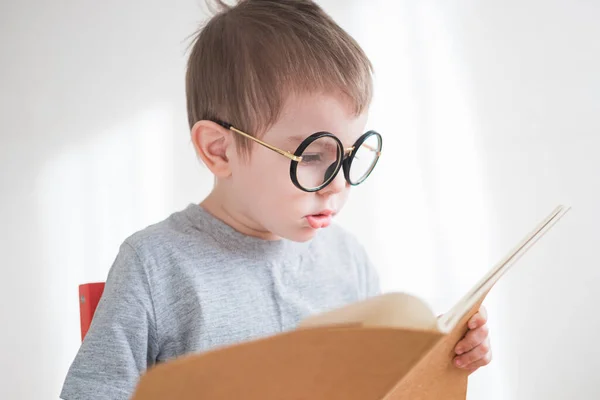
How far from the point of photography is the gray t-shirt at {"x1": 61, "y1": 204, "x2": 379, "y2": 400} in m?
0.96

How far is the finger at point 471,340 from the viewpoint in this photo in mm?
866

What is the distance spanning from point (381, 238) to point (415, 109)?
1.07 ft

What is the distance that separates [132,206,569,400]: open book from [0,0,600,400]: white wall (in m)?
1.02

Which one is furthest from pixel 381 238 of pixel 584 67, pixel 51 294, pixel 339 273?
pixel 51 294

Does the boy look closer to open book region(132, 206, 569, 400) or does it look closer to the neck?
the neck

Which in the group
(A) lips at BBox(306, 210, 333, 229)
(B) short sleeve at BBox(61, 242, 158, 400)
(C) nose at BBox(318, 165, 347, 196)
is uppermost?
(C) nose at BBox(318, 165, 347, 196)

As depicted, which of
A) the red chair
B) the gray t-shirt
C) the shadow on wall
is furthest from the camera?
the shadow on wall

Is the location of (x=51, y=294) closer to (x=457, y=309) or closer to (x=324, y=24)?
(x=324, y=24)

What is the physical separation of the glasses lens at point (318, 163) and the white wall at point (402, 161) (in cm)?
71

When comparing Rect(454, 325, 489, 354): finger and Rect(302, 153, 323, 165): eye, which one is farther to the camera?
Rect(302, 153, 323, 165): eye

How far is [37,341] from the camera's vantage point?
1498 mm

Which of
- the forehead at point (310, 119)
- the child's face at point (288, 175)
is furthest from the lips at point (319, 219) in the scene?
the forehead at point (310, 119)

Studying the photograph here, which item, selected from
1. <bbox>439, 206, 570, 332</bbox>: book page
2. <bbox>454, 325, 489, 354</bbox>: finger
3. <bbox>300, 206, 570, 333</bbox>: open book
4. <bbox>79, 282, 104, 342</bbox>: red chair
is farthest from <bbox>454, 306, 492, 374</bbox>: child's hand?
<bbox>79, 282, 104, 342</bbox>: red chair

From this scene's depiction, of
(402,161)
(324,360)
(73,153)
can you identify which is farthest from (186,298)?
(402,161)
